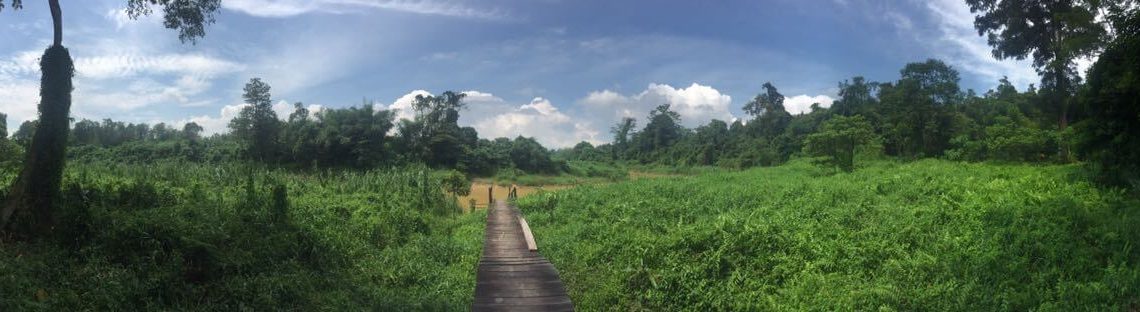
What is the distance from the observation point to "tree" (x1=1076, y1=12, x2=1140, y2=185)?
1231 centimetres

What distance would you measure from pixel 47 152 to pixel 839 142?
31.2 metres

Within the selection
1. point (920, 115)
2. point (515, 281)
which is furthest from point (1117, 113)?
point (920, 115)

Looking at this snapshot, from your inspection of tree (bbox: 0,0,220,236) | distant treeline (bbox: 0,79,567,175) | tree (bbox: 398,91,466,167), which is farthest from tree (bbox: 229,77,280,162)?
tree (bbox: 0,0,220,236)

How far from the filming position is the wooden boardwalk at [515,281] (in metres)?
8.53

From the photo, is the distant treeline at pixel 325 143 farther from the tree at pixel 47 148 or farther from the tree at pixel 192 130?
the tree at pixel 47 148

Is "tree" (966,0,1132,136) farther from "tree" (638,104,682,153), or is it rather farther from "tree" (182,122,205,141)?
"tree" (182,122,205,141)

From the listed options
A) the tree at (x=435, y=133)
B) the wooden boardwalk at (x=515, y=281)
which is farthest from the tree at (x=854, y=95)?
the wooden boardwalk at (x=515, y=281)

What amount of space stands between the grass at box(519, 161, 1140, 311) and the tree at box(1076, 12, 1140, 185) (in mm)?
722

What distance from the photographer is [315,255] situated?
12.0 m

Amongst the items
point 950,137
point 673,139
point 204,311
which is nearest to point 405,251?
point 204,311

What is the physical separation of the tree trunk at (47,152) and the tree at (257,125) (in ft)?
157

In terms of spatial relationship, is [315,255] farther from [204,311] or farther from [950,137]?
[950,137]

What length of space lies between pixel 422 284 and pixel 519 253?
2101 millimetres

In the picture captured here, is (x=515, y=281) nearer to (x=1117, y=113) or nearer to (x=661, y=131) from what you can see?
(x=1117, y=113)
